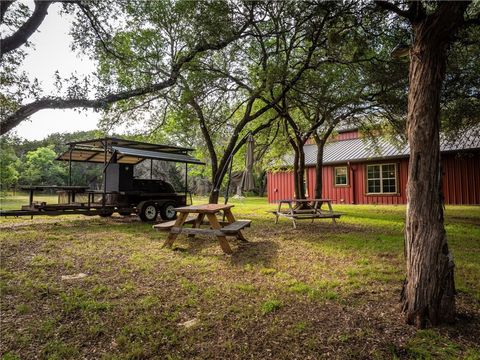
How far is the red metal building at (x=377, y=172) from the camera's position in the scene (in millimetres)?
15984

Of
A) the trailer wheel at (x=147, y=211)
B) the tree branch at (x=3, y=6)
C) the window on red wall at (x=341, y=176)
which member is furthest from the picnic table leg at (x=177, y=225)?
the window on red wall at (x=341, y=176)

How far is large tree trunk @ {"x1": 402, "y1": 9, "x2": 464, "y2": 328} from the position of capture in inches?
117

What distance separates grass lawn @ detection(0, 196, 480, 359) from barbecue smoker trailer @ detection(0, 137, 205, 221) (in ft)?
12.4

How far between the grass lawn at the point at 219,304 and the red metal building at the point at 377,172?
11498 mm

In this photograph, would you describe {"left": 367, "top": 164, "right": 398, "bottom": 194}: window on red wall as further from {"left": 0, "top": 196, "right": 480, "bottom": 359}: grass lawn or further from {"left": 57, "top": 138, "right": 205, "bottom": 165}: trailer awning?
{"left": 0, "top": 196, "right": 480, "bottom": 359}: grass lawn

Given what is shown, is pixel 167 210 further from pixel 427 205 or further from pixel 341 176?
pixel 341 176

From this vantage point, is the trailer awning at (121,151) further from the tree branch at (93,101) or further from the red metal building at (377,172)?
the red metal building at (377,172)

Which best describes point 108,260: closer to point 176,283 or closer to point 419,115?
point 176,283

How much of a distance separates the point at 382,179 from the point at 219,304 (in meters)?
17.8

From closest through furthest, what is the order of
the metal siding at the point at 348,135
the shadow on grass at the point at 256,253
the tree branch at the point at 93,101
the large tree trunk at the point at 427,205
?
the large tree trunk at the point at 427,205 → the tree branch at the point at 93,101 → the shadow on grass at the point at 256,253 → the metal siding at the point at 348,135

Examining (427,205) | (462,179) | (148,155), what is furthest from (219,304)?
(462,179)

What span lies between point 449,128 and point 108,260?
11128 millimetres

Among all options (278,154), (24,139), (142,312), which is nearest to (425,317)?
(142,312)

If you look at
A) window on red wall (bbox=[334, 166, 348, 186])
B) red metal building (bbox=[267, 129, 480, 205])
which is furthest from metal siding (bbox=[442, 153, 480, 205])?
window on red wall (bbox=[334, 166, 348, 186])
